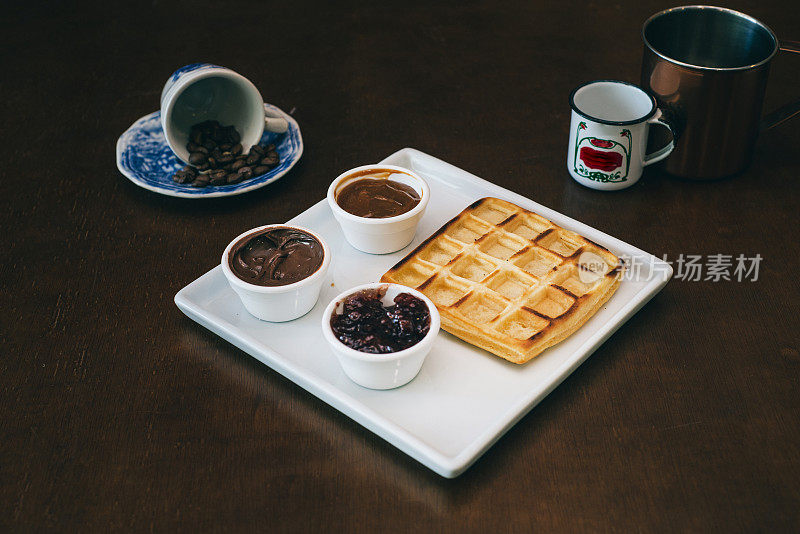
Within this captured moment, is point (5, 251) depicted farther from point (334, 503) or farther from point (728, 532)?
point (728, 532)

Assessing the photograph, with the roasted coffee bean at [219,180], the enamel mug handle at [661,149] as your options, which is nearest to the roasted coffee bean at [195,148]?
the roasted coffee bean at [219,180]

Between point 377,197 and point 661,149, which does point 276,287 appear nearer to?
point 377,197

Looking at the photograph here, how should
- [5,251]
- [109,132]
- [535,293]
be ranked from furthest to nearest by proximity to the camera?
[109,132] → [5,251] → [535,293]

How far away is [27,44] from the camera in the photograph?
9.36 feet

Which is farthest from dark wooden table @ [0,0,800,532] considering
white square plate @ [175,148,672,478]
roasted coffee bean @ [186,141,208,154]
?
roasted coffee bean @ [186,141,208,154]

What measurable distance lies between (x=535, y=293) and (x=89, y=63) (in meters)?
1.91

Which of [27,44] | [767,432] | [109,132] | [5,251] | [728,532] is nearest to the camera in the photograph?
[728,532]

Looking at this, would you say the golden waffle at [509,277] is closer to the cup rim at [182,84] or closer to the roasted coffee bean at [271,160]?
the roasted coffee bean at [271,160]

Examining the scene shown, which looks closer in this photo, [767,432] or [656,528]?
[656,528]

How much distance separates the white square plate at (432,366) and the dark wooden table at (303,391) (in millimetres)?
48

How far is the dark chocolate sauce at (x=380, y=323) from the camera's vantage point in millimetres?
1463

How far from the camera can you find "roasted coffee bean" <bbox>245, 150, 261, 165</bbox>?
213 centimetres

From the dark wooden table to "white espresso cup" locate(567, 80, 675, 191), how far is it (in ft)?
0.24

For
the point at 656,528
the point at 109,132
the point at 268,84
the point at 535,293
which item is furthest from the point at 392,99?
the point at 656,528
